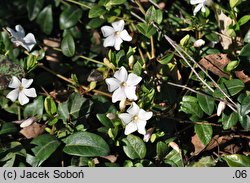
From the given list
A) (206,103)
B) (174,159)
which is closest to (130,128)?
(174,159)

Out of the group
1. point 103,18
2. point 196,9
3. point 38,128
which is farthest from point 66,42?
point 196,9

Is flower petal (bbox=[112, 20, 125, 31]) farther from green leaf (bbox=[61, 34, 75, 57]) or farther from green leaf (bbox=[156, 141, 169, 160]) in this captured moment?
green leaf (bbox=[156, 141, 169, 160])

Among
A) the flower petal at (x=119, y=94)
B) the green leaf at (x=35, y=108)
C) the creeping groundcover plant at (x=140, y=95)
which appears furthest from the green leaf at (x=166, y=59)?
the green leaf at (x=35, y=108)

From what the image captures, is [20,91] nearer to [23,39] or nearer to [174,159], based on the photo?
[23,39]
